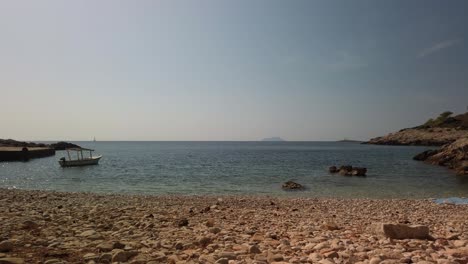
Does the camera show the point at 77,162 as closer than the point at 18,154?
Yes

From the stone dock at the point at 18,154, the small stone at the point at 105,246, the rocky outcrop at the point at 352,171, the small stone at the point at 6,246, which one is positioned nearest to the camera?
the small stone at the point at 6,246

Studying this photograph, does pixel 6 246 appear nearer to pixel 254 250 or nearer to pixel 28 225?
pixel 28 225

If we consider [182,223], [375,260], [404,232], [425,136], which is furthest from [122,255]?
[425,136]

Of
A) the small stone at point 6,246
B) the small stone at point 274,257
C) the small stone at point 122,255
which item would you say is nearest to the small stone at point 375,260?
the small stone at point 274,257

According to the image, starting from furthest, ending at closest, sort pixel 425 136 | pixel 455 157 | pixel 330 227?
pixel 425 136 < pixel 455 157 < pixel 330 227

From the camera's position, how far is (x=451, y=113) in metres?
186

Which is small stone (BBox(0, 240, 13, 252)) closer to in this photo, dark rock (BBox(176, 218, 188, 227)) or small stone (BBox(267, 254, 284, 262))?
dark rock (BBox(176, 218, 188, 227))

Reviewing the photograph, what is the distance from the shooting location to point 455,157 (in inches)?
2089

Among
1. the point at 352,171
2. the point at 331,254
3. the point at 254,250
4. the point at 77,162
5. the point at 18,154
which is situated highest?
the point at 331,254

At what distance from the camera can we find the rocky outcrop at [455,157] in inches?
1815

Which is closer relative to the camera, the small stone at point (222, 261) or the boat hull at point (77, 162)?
the small stone at point (222, 261)

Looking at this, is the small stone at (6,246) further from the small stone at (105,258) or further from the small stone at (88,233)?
the small stone at (105,258)

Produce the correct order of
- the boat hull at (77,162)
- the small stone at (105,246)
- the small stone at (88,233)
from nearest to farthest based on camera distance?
the small stone at (105,246), the small stone at (88,233), the boat hull at (77,162)

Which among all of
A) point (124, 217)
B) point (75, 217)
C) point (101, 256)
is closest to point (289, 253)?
point (101, 256)
